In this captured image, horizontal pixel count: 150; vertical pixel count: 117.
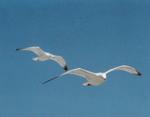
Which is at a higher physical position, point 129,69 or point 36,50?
point 129,69

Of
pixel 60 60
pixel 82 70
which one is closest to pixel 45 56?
pixel 60 60

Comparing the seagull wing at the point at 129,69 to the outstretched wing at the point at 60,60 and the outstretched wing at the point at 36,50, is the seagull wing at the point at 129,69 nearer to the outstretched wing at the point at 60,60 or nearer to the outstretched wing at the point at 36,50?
the outstretched wing at the point at 60,60

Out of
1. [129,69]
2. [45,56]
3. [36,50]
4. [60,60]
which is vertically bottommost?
[60,60]

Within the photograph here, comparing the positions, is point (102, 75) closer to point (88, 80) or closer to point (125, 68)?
point (88, 80)

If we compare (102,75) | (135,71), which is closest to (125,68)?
(135,71)

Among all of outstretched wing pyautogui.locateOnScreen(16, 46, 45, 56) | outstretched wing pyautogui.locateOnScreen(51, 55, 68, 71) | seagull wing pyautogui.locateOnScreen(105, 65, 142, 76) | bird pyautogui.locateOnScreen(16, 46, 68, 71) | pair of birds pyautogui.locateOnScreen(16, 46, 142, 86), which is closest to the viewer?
pair of birds pyautogui.locateOnScreen(16, 46, 142, 86)

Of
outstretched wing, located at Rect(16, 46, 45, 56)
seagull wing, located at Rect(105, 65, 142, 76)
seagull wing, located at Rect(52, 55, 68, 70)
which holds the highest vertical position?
seagull wing, located at Rect(105, 65, 142, 76)

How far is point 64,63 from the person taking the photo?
3173cm

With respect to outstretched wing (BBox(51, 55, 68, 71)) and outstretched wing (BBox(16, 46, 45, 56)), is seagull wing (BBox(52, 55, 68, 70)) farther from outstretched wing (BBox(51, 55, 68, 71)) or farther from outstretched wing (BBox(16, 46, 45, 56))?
outstretched wing (BBox(16, 46, 45, 56))

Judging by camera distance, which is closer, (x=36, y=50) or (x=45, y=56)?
(x=45, y=56)

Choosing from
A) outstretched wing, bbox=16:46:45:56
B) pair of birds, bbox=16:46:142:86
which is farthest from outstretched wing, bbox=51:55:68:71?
outstretched wing, bbox=16:46:45:56

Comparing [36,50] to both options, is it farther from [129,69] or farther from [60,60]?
[129,69]

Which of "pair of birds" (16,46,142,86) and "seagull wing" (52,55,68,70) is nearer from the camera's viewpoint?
"pair of birds" (16,46,142,86)

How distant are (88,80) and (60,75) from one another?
331cm
